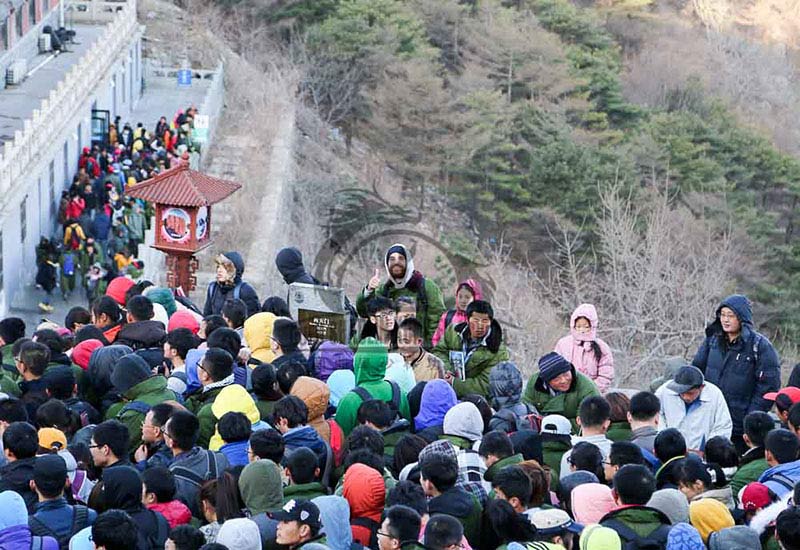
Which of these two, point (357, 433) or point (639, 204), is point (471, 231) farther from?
point (357, 433)

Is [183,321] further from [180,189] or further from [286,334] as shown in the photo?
[180,189]

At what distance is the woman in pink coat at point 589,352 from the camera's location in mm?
11531

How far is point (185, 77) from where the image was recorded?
47281 millimetres

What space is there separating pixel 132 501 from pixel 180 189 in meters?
8.14

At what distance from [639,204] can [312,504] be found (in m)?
41.7

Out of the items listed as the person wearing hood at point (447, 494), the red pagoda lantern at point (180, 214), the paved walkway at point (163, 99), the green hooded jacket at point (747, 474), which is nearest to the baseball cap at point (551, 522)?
the person wearing hood at point (447, 494)

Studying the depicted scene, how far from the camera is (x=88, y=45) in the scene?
43.2 meters

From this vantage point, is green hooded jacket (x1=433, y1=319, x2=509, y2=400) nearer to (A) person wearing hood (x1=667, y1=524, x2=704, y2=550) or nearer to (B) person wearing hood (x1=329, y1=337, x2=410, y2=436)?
(B) person wearing hood (x1=329, y1=337, x2=410, y2=436)

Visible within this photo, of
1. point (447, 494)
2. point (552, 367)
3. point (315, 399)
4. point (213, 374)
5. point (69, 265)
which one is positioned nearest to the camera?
point (447, 494)

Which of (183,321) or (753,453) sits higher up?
(753,453)

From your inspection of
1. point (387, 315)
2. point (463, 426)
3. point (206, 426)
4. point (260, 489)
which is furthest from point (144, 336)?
point (260, 489)

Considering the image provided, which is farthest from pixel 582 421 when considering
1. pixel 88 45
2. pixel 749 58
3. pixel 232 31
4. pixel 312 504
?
pixel 749 58

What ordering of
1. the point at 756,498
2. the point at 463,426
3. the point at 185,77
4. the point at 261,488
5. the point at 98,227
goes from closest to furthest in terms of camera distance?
the point at 261,488, the point at 756,498, the point at 463,426, the point at 98,227, the point at 185,77

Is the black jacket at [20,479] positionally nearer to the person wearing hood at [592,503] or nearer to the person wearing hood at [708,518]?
the person wearing hood at [592,503]
